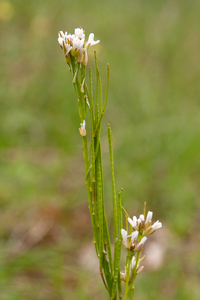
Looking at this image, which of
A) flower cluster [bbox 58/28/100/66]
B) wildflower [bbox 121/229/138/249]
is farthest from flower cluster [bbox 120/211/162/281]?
flower cluster [bbox 58/28/100/66]

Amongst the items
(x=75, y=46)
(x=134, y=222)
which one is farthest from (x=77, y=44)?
(x=134, y=222)

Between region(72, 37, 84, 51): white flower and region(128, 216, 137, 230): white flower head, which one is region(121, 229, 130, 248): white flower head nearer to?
region(128, 216, 137, 230): white flower head

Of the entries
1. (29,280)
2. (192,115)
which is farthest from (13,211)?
(192,115)

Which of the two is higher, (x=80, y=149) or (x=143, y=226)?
(x=80, y=149)

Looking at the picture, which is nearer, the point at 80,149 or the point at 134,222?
the point at 134,222

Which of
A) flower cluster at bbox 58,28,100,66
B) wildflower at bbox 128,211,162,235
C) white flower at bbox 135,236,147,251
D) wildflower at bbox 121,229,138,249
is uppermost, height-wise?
flower cluster at bbox 58,28,100,66

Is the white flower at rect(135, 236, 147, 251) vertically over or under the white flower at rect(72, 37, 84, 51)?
under

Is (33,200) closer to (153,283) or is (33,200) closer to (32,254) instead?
(32,254)

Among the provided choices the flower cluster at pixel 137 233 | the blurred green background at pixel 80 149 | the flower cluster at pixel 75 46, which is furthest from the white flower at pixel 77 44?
the blurred green background at pixel 80 149

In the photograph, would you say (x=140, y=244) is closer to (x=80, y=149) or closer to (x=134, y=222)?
(x=134, y=222)

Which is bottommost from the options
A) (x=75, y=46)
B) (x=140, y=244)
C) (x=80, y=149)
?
(x=140, y=244)
